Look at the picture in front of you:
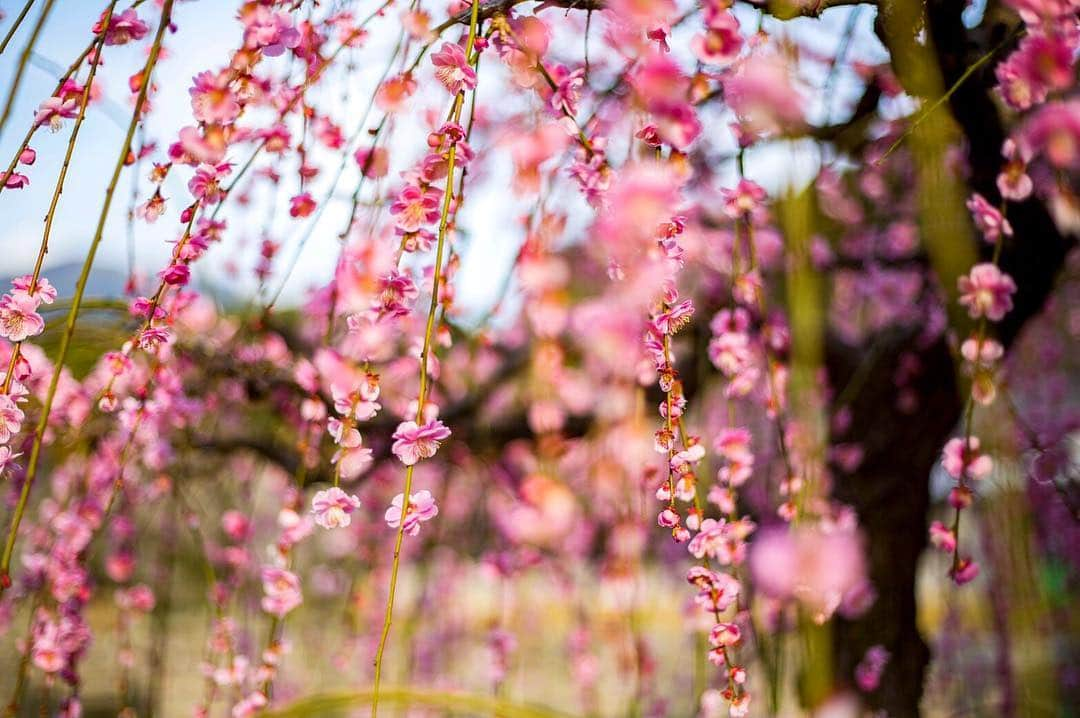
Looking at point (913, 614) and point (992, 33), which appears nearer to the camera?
point (992, 33)

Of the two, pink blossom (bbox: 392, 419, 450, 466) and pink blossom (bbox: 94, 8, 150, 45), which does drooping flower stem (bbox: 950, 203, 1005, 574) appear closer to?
pink blossom (bbox: 392, 419, 450, 466)

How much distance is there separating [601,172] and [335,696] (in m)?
0.45

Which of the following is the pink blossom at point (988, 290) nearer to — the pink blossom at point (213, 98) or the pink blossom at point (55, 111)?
the pink blossom at point (213, 98)

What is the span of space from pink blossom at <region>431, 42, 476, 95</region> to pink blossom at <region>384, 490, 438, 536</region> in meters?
0.32

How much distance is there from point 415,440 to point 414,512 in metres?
0.07

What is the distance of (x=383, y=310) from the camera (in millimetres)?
734

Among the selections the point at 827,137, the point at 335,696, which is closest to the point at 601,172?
the point at 335,696

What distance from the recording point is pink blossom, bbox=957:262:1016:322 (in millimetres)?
995

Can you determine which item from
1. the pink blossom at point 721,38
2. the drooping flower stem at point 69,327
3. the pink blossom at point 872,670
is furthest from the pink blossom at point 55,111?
the pink blossom at point 872,670

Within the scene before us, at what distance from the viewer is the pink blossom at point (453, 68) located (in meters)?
0.68

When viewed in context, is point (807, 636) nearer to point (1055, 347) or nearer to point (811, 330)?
point (811, 330)

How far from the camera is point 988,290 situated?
1.00 m

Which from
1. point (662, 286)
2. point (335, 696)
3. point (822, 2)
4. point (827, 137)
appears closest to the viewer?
point (335, 696)

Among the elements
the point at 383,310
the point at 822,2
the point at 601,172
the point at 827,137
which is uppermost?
the point at 827,137
